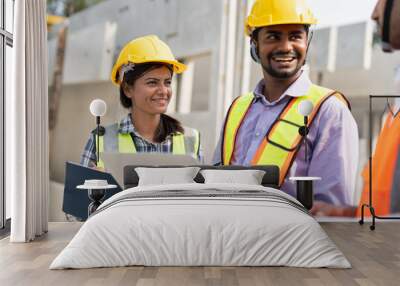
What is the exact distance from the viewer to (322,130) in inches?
193

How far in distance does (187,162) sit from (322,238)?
87.0 inches

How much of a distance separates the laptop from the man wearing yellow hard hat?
0.38m

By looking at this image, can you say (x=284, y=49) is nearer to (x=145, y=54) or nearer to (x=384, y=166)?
(x=145, y=54)

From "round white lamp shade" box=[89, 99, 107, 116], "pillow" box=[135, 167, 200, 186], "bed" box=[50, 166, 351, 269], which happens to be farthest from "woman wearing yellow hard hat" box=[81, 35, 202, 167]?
"bed" box=[50, 166, 351, 269]

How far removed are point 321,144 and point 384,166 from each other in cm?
70

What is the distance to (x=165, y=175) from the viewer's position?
458cm

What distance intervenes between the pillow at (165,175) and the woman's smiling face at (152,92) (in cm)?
69

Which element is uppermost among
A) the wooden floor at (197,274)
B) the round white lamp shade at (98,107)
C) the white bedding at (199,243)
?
the round white lamp shade at (98,107)

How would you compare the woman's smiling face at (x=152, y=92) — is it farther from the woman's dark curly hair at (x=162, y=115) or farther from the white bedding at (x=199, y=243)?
the white bedding at (x=199, y=243)

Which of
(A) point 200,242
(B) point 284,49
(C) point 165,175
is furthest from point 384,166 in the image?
(A) point 200,242

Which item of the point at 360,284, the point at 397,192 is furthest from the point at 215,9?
the point at 360,284

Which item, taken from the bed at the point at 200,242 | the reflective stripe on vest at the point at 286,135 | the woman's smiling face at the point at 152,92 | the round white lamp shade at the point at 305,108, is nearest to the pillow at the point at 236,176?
the reflective stripe on vest at the point at 286,135

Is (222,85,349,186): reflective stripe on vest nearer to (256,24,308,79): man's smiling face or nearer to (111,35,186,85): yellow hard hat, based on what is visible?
A: (256,24,308,79): man's smiling face

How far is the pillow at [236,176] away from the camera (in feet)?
14.8
